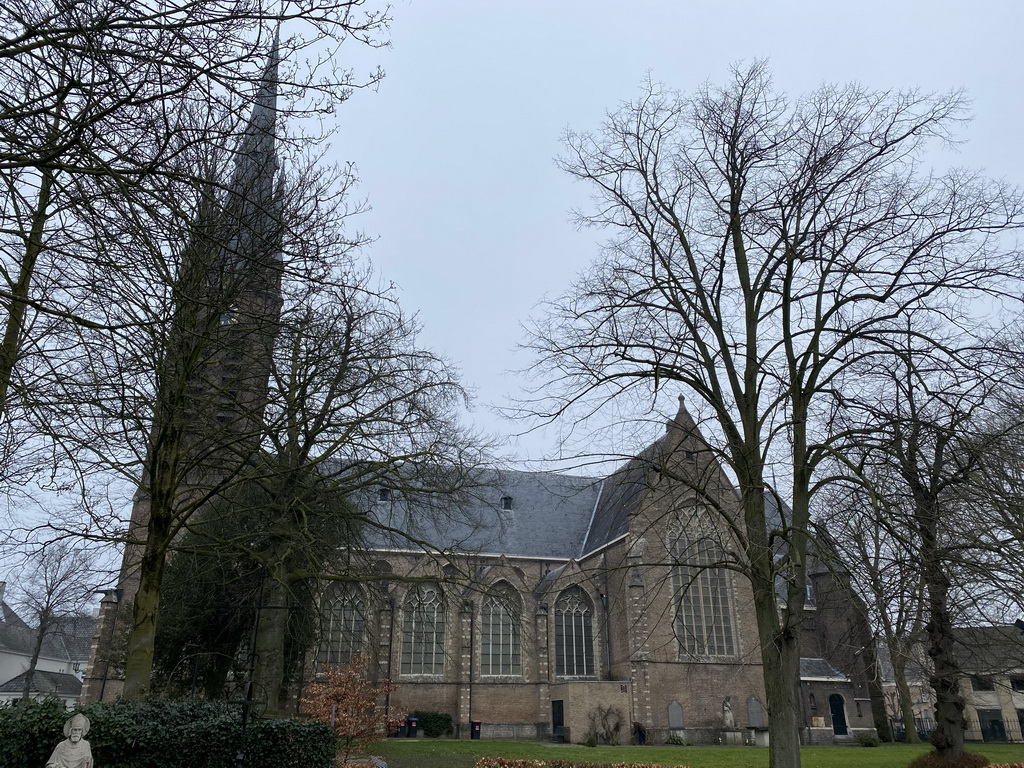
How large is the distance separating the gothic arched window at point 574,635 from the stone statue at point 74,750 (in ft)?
82.0

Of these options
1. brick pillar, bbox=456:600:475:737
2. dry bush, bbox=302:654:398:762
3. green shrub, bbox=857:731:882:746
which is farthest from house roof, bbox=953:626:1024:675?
brick pillar, bbox=456:600:475:737

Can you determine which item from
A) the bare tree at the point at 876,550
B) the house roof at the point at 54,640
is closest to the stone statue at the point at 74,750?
the bare tree at the point at 876,550

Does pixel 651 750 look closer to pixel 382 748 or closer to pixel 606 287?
pixel 382 748

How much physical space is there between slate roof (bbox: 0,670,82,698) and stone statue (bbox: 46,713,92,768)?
42816mm

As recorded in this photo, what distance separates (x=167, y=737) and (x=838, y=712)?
3059cm

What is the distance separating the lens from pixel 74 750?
26.9ft

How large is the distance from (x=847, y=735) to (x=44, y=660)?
2382 inches

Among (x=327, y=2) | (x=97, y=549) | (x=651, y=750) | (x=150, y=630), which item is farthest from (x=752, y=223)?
(x=651, y=750)

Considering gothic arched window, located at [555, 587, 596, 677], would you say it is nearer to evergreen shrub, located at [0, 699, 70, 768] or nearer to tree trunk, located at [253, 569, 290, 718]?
tree trunk, located at [253, 569, 290, 718]

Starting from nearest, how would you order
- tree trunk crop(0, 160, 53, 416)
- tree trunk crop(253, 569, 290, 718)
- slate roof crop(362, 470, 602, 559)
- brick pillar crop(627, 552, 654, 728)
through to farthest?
tree trunk crop(0, 160, 53, 416), tree trunk crop(253, 569, 290, 718), brick pillar crop(627, 552, 654, 728), slate roof crop(362, 470, 602, 559)

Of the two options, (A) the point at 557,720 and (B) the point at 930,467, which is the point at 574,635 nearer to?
(A) the point at 557,720

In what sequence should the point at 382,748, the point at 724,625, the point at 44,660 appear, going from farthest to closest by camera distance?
1. the point at 44,660
2. the point at 724,625
3. the point at 382,748

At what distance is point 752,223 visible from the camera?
10.7 m

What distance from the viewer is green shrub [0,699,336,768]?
964 cm
